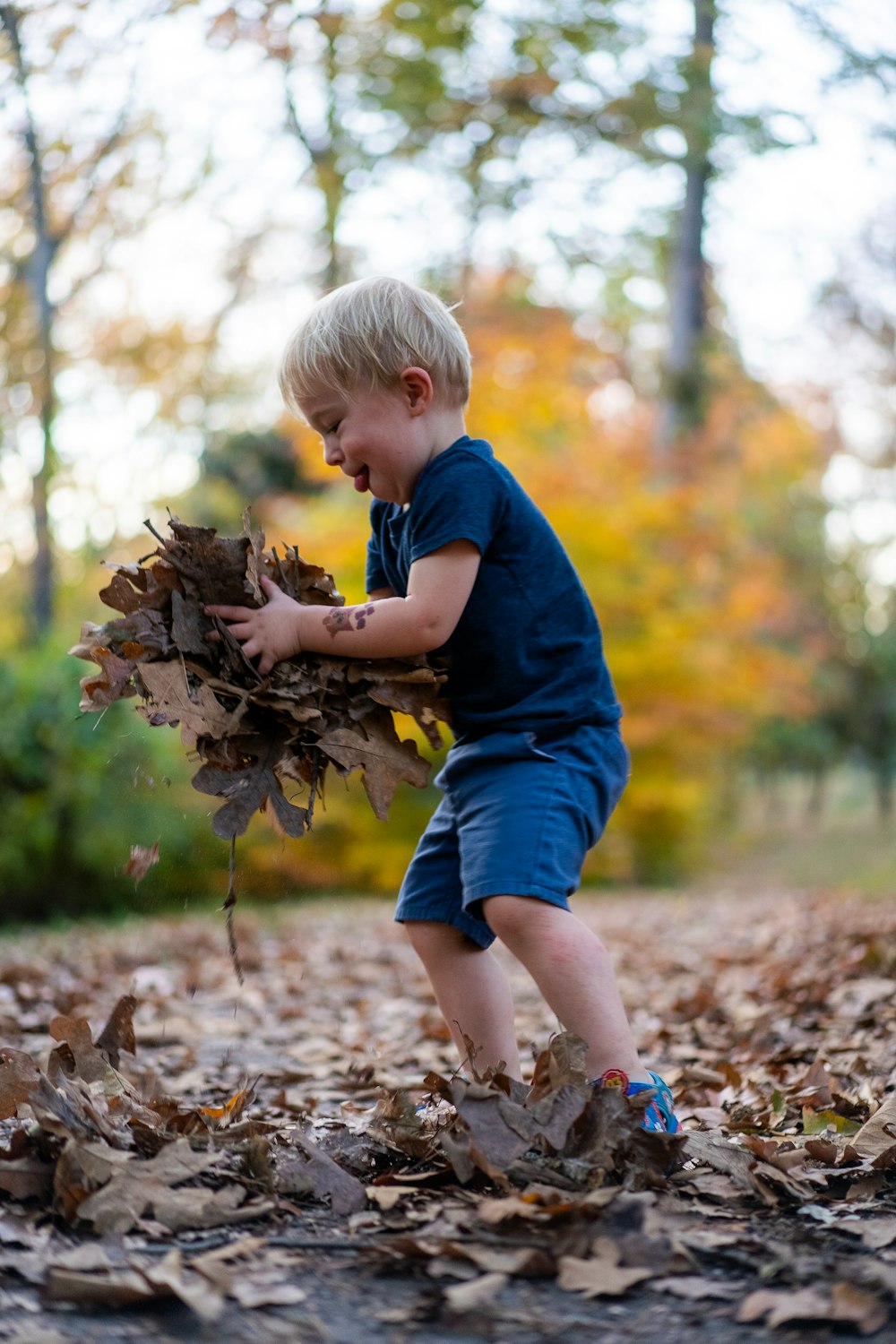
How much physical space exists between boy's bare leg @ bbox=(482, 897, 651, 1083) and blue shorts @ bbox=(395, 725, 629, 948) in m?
0.04

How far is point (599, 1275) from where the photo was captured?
180 centimetres

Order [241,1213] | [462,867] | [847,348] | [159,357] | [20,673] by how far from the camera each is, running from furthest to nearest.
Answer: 1. [847,348]
2. [159,357]
3. [20,673]
4. [462,867]
5. [241,1213]

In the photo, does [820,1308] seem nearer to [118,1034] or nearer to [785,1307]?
[785,1307]

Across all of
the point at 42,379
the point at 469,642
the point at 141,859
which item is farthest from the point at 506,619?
the point at 42,379

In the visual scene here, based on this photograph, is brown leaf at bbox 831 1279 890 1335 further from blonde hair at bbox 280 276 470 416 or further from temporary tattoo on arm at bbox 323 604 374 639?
blonde hair at bbox 280 276 470 416

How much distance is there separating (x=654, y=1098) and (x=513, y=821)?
0.60 meters

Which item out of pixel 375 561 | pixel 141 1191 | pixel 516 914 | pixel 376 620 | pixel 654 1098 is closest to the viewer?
pixel 141 1191

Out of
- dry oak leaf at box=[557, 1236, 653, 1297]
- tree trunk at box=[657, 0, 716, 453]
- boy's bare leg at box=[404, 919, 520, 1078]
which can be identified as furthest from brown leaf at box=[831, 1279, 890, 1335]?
tree trunk at box=[657, 0, 716, 453]

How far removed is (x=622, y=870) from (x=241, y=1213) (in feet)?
41.2

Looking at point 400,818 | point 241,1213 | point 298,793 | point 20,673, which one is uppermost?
point 298,793

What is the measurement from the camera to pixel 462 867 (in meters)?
2.63

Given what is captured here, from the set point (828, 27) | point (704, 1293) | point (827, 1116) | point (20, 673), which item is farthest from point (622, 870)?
point (704, 1293)

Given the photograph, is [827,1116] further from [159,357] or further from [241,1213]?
[159,357]

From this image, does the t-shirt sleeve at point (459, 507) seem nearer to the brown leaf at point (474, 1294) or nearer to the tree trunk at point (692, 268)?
the brown leaf at point (474, 1294)
